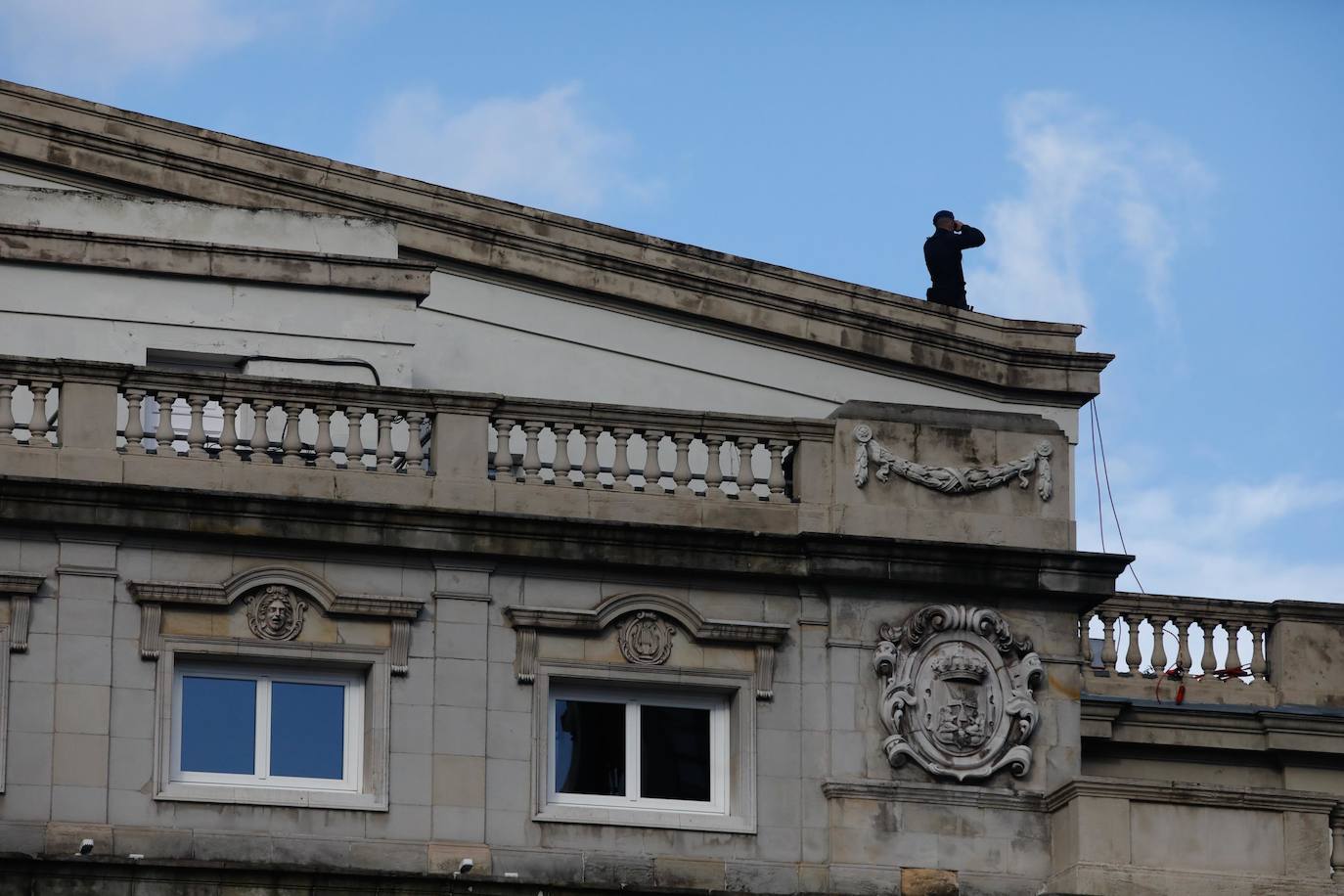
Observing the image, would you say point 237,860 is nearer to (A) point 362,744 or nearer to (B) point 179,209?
(A) point 362,744

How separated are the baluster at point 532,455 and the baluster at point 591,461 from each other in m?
0.43

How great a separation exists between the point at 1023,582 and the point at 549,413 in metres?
4.78

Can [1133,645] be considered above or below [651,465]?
below

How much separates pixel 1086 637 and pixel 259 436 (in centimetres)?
884

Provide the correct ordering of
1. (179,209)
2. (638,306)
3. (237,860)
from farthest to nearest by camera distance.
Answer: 1. (638,306)
2. (179,209)
3. (237,860)

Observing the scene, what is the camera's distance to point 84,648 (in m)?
29.5

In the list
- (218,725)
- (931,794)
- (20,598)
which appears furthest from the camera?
(931,794)

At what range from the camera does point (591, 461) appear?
103ft

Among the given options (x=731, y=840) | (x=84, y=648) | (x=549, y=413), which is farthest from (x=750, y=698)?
(x=84, y=648)

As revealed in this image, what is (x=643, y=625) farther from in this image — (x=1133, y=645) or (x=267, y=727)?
(x=1133, y=645)

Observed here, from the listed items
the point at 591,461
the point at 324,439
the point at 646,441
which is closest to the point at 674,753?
the point at 591,461

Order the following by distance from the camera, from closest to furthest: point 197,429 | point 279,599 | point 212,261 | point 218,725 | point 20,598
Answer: point 20,598 < point 218,725 < point 279,599 < point 197,429 < point 212,261

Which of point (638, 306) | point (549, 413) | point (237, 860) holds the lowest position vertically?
point (237, 860)

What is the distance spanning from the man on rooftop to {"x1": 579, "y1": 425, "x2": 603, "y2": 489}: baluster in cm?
1248
